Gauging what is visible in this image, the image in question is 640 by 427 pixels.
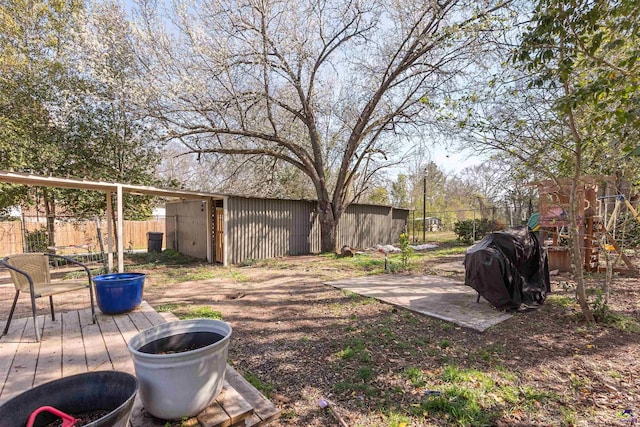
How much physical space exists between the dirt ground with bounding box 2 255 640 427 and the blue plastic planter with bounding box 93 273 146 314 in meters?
1.20

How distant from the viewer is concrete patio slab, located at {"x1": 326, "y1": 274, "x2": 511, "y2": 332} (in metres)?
3.86

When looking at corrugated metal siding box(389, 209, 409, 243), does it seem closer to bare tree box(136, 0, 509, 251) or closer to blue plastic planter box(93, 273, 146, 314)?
bare tree box(136, 0, 509, 251)

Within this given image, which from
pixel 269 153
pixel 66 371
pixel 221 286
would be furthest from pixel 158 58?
pixel 66 371

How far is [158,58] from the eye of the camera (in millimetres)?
7859

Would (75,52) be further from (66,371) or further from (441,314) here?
(441,314)

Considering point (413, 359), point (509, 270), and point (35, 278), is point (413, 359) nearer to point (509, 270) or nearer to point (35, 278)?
point (509, 270)

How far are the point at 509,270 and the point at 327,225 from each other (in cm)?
720

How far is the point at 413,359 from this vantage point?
2859 millimetres

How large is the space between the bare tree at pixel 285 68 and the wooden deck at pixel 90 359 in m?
6.31

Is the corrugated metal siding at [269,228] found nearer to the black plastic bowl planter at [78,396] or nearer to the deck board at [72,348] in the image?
the deck board at [72,348]

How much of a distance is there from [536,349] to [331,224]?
813cm

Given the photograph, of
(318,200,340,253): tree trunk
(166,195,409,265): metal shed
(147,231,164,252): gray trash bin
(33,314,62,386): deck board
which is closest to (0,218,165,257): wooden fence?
(147,231,164,252): gray trash bin

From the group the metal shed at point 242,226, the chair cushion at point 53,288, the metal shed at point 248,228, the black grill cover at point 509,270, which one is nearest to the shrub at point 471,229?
the metal shed at point 248,228

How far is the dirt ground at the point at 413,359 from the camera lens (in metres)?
2.12
